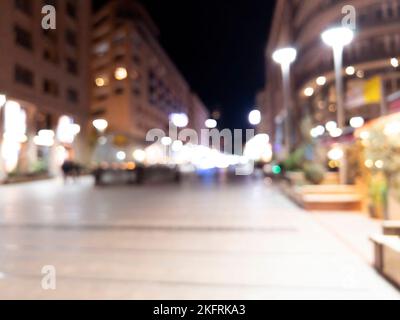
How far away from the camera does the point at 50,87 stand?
40438 mm

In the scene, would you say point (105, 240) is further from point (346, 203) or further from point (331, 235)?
point (346, 203)

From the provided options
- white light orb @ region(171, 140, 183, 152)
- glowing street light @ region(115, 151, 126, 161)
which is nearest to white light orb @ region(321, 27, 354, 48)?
glowing street light @ region(115, 151, 126, 161)

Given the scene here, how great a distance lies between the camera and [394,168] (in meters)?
9.44

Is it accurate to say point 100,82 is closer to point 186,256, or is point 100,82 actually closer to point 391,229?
point 186,256

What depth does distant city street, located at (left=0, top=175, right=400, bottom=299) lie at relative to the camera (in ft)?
18.1

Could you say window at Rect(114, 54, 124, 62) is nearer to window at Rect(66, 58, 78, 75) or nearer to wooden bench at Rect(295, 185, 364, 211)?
window at Rect(66, 58, 78, 75)

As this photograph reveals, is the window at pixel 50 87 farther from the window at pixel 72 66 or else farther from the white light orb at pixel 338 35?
the white light orb at pixel 338 35

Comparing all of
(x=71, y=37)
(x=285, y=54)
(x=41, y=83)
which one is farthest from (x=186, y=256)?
(x=71, y=37)

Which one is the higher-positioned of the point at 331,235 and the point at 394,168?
the point at 394,168

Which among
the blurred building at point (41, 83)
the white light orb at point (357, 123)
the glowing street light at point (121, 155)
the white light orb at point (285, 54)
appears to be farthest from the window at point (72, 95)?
the white light orb at point (357, 123)

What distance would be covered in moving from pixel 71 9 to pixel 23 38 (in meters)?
10.9

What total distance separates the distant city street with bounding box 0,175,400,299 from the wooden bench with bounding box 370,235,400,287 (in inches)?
5.6
